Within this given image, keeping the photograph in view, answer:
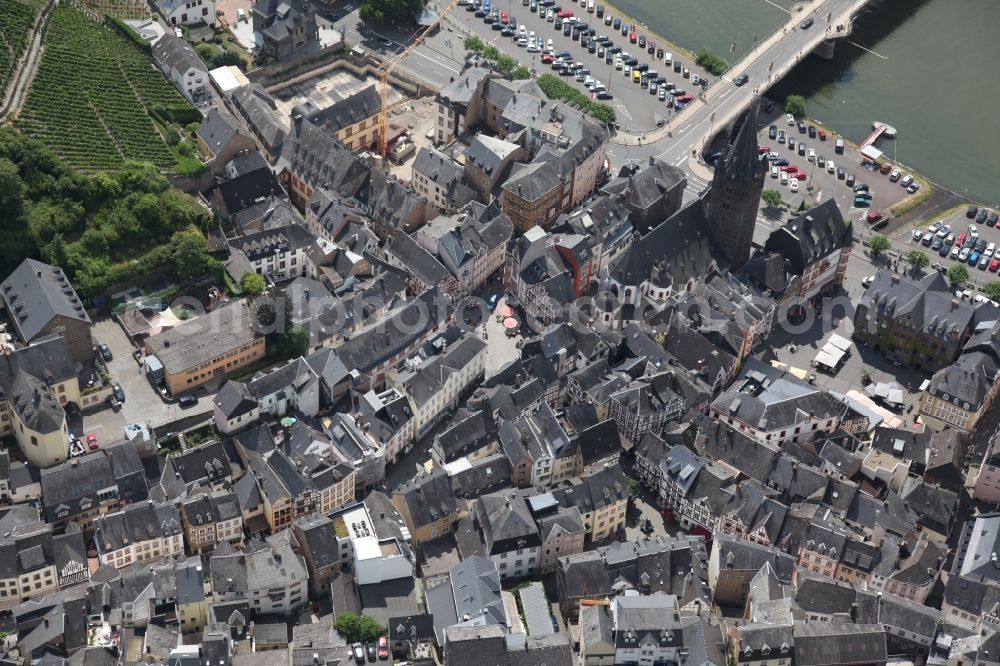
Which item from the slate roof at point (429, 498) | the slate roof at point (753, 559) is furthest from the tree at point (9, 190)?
the slate roof at point (753, 559)

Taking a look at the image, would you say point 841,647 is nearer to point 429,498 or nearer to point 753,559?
point 753,559

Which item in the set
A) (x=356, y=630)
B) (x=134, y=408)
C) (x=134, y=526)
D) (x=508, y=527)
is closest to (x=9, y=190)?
(x=134, y=408)

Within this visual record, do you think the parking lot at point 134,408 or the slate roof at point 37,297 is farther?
the parking lot at point 134,408

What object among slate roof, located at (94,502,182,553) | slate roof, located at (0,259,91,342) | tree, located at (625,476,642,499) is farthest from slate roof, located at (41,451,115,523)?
tree, located at (625,476,642,499)

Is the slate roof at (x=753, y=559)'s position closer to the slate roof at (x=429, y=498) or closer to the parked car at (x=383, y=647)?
the slate roof at (x=429, y=498)

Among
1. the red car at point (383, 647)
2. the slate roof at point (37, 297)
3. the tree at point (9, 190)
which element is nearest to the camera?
the red car at point (383, 647)

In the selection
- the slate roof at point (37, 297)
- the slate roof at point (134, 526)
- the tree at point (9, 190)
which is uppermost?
the tree at point (9, 190)
